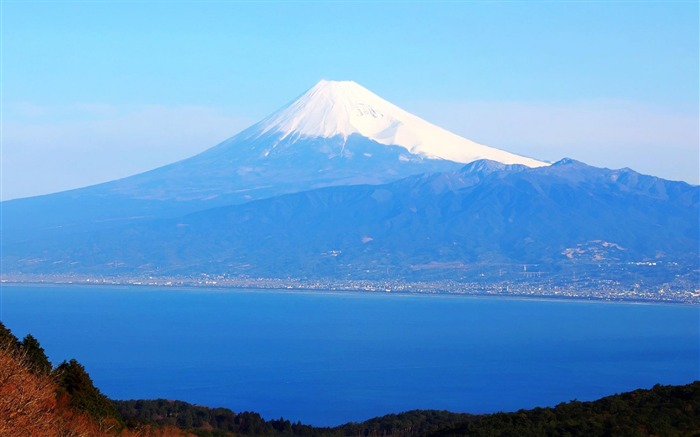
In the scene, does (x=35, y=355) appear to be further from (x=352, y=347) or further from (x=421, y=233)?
(x=421, y=233)

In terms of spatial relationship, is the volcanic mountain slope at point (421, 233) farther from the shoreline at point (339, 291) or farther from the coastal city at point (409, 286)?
the shoreline at point (339, 291)

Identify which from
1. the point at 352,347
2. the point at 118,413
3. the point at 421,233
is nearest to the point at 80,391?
the point at 118,413

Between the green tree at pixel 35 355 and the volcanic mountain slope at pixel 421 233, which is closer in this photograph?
the green tree at pixel 35 355

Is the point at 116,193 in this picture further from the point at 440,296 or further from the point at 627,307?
the point at 627,307

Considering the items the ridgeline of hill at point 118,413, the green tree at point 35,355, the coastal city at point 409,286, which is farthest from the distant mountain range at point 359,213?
the green tree at point 35,355

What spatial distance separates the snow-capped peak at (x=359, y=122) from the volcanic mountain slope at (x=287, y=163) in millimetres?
148

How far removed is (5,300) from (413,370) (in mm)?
51724

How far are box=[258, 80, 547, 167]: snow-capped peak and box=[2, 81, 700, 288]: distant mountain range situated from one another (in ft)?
0.71

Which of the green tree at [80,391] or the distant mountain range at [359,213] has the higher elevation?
the distant mountain range at [359,213]

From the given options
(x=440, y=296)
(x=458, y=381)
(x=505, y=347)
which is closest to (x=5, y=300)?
(x=440, y=296)

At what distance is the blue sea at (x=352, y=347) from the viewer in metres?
56.0

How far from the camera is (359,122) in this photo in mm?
178125

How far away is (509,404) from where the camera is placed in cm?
A: 5344

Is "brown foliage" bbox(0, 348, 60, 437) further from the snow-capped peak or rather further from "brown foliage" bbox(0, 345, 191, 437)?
the snow-capped peak
